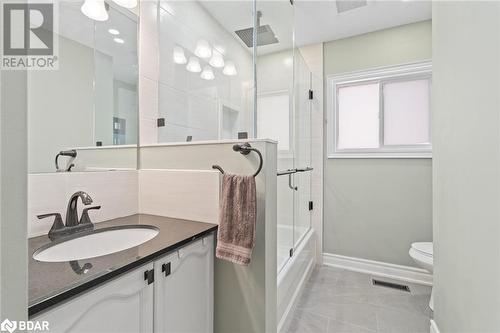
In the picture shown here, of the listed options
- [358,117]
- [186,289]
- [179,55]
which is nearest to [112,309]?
[186,289]

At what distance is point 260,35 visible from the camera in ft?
6.42

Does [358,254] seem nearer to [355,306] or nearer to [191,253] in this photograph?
[355,306]

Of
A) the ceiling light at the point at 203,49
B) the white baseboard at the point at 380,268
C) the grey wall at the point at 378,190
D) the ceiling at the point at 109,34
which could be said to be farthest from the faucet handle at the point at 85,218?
the white baseboard at the point at 380,268

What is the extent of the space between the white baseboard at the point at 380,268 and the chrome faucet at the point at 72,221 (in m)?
2.50

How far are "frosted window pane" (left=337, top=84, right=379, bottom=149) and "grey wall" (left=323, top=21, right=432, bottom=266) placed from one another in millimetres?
226

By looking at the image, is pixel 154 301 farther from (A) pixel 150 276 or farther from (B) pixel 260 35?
(B) pixel 260 35

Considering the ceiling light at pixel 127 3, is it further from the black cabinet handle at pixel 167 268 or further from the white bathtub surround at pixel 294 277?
the white bathtub surround at pixel 294 277

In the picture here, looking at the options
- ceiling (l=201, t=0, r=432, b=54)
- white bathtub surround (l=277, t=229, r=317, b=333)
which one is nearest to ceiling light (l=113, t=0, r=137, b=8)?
ceiling (l=201, t=0, r=432, b=54)

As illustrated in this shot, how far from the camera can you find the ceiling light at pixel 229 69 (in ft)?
7.54

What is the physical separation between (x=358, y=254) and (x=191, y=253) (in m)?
2.25

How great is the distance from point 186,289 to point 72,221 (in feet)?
2.00

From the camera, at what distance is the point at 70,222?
1089 mm

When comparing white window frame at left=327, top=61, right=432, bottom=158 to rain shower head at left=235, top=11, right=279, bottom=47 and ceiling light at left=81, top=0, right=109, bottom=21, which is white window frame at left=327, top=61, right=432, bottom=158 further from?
ceiling light at left=81, top=0, right=109, bottom=21

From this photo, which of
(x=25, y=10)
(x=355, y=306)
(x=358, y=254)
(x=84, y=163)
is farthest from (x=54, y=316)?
(x=358, y=254)
